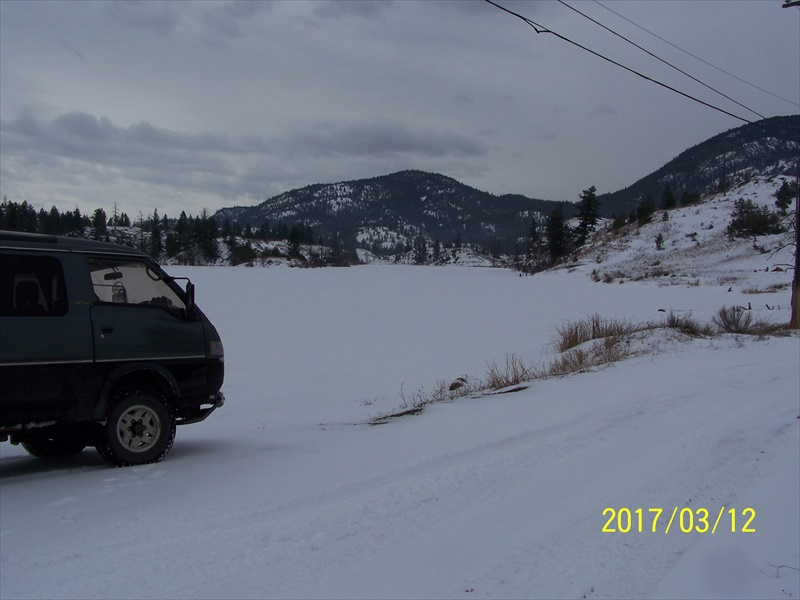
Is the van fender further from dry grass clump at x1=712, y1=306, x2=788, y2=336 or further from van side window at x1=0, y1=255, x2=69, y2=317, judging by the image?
dry grass clump at x1=712, y1=306, x2=788, y2=336

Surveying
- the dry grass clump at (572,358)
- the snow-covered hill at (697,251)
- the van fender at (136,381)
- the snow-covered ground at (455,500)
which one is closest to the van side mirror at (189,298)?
the van fender at (136,381)

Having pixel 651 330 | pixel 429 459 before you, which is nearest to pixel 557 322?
pixel 651 330

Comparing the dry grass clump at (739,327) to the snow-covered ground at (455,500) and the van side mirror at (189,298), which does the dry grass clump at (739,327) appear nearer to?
the snow-covered ground at (455,500)

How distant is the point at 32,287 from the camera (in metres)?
5.73

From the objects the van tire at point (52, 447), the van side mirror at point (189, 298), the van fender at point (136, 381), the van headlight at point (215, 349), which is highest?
the van side mirror at point (189, 298)

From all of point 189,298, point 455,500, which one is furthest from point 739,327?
point 189,298

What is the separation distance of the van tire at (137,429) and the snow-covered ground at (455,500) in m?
0.25

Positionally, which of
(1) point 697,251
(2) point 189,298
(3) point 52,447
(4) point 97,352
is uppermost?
(1) point 697,251

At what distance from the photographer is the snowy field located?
389 cm

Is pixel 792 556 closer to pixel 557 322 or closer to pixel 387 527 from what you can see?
pixel 387 527

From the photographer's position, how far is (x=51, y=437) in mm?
6250

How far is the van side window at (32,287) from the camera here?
18.3 feet
